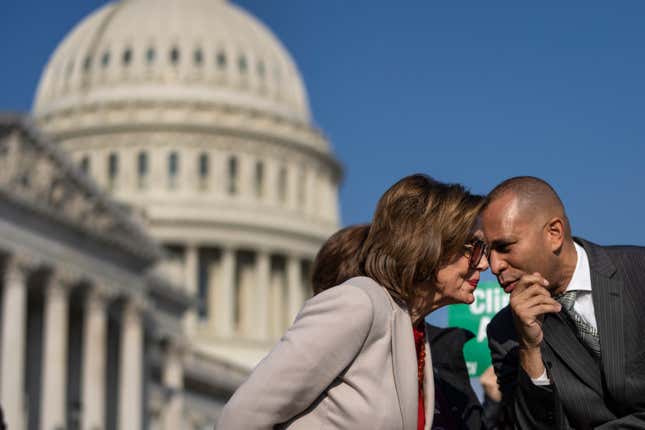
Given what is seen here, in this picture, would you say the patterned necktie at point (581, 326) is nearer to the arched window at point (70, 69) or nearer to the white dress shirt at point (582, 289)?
the white dress shirt at point (582, 289)

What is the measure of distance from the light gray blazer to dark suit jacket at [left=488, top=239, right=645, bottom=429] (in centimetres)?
75

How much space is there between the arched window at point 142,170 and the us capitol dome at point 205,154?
0.25 feet

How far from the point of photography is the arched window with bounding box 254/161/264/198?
12047cm

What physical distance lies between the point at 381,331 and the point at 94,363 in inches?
2395

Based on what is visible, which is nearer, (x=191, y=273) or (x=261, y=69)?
(x=191, y=273)

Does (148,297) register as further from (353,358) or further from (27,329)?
(353,358)

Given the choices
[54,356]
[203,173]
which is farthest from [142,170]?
[54,356]

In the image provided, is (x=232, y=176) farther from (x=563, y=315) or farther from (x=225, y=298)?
(x=563, y=315)

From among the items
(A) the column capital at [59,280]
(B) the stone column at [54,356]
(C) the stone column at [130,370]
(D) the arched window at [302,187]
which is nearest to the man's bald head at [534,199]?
(B) the stone column at [54,356]

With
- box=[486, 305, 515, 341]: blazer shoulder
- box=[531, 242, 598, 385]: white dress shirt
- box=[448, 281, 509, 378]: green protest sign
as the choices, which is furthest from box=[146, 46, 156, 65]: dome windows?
box=[531, 242, 598, 385]: white dress shirt

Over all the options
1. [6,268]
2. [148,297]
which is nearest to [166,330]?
[148,297]

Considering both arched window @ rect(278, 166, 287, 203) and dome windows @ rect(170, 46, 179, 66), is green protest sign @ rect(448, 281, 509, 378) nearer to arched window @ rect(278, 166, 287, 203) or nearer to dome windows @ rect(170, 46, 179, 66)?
arched window @ rect(278, 166, 287, 203)

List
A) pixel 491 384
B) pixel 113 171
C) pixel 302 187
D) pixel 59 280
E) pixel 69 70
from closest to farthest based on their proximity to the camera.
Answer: pixel 491 384
pixel 59 280
pixel 113 171
pixel 69 70
pixel 302 187

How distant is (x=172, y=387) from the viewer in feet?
270
